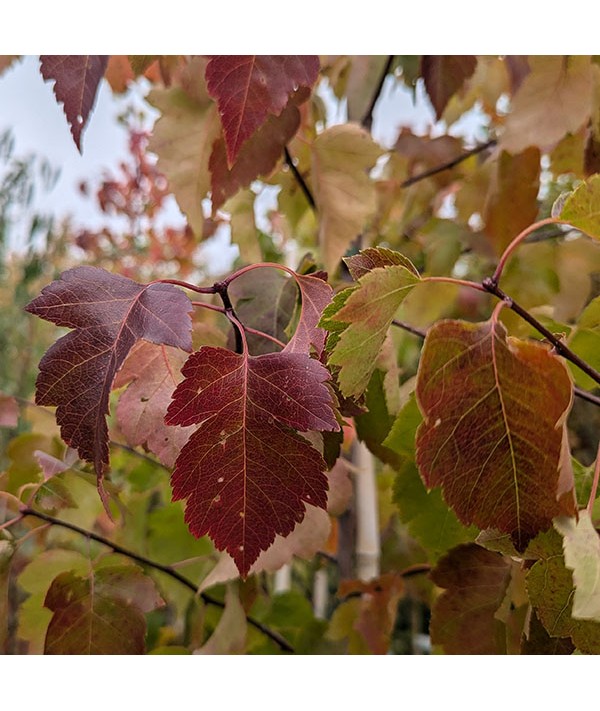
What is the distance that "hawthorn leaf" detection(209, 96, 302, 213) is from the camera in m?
0.38

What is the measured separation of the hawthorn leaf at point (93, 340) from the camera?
0.70ft

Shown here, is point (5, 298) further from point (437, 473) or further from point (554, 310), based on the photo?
point (437, 473)

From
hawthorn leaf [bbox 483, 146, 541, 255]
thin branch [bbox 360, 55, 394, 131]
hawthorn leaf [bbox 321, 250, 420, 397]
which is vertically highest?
thin branch [bbox 360, 55, 394, 131]

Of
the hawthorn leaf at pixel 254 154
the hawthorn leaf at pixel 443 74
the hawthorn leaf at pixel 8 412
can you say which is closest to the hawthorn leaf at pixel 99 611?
the hawthorn leaf at pixel 8 412

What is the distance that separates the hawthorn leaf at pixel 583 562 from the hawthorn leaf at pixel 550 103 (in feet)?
1.01

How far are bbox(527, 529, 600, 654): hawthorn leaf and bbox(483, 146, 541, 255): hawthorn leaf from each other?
0.35m

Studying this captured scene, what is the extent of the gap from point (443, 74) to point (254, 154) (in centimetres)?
16

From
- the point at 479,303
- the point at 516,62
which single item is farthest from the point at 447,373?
the point at 479,303

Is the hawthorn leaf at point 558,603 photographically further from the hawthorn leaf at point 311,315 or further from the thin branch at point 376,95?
the thin branch at point 376,95

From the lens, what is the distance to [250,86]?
311mm

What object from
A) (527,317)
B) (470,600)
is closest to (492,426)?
(527,317)

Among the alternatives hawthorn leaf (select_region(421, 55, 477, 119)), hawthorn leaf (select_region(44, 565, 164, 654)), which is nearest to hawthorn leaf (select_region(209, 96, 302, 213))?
hawthorn leaf (select_region(421, 55, 477, 119))

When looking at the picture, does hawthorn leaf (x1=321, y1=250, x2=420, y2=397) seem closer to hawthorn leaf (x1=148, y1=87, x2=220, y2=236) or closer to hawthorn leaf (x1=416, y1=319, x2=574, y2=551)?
hawthorn leaf (x1=416, y1=319, x2=574, y2=551)

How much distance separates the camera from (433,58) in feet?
1.47
